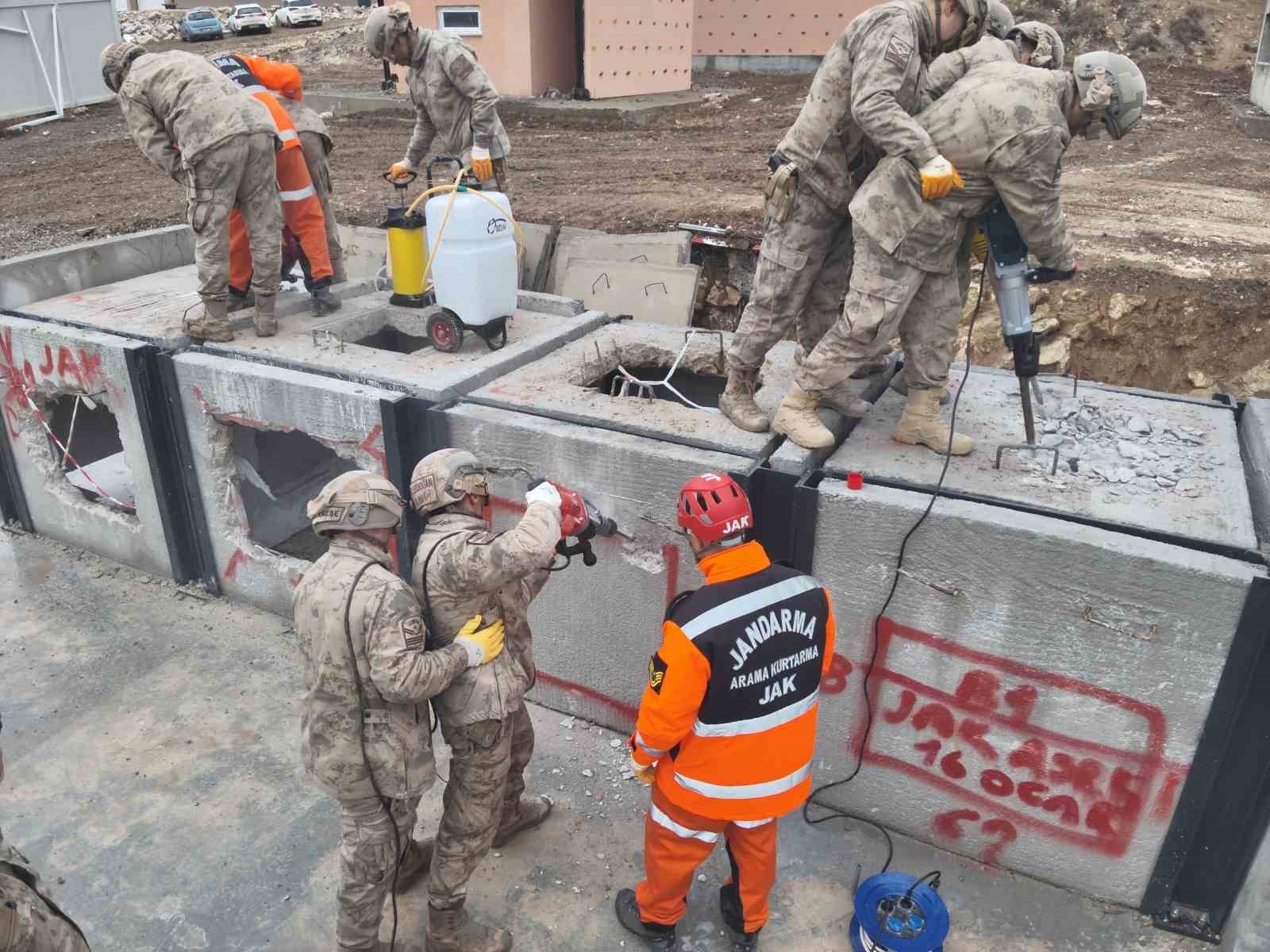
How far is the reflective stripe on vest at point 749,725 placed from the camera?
2.93 meters

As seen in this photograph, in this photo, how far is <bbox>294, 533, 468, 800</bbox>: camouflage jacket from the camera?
2.82m

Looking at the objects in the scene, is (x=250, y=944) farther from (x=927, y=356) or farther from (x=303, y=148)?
(x=303, y=148)

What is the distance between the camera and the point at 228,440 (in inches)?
211

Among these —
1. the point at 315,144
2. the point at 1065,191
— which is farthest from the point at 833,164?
the point at 1065,191

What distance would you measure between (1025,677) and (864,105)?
2.21 metres

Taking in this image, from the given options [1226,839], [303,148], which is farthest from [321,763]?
[303,148]

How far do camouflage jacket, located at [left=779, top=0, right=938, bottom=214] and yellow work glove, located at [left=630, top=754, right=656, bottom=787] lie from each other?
237 centimetres

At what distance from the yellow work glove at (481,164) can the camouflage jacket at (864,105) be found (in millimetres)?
3030

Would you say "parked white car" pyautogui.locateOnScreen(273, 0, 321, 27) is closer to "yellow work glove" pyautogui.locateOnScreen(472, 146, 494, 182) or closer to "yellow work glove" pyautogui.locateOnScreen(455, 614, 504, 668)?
"yellow work glove" pyautogui.locateOnScreen(472, 146, 494, 182)

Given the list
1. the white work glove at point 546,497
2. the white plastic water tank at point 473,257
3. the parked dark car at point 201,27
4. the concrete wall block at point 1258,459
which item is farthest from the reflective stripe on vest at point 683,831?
the parked dark car at point 201,27

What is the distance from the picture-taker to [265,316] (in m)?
5.62

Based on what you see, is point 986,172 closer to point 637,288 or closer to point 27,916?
point 27,916

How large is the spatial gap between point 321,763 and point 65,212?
43.0ft

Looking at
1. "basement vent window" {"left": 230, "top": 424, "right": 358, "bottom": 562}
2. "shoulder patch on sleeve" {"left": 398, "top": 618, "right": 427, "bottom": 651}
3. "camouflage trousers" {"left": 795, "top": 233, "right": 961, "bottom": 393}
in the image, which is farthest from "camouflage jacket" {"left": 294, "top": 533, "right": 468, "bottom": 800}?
"basement vent window" {"left": 230, "top": 424, "right": 358, "bottom": 562}
